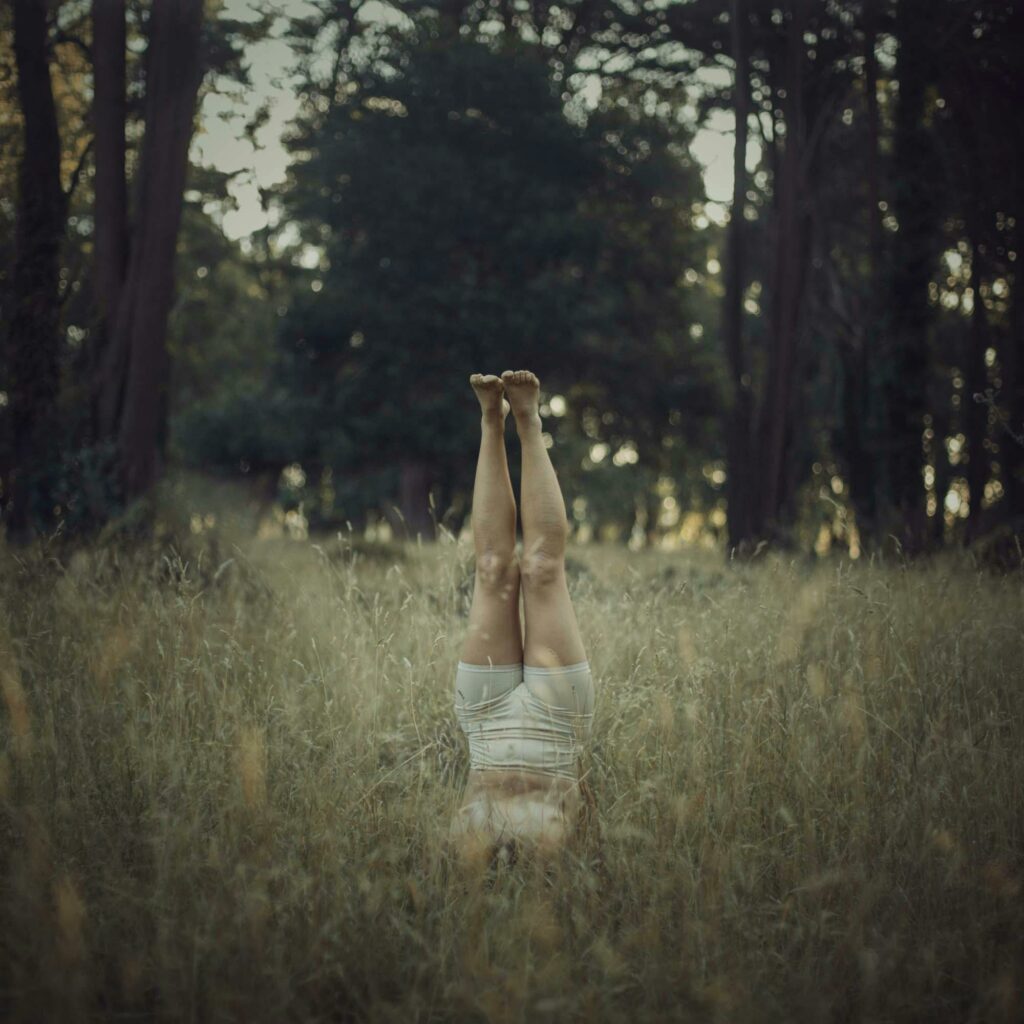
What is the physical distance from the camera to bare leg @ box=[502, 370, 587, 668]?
3.34 m

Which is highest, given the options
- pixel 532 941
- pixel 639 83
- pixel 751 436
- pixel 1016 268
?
pixel 639 83

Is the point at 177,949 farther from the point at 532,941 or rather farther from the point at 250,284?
the point at 250,284

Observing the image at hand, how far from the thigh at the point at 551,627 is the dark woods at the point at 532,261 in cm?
555

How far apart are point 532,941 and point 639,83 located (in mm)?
15734

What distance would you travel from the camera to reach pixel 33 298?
851 cm

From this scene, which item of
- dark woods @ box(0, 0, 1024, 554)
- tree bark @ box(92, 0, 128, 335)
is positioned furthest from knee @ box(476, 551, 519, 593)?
tree bark @ box(92, 0, 128, 335)

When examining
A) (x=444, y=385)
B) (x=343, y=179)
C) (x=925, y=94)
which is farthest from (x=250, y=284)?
(x=925, y=94)

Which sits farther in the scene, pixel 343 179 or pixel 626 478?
pixel 626 478

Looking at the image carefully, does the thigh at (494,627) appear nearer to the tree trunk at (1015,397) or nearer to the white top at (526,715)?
the white top at (526,715)

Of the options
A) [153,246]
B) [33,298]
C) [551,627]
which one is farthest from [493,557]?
[33,298]

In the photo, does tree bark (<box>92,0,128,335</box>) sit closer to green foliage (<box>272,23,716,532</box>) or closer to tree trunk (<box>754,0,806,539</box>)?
green foliage (<box>272,23,716,532</box>)

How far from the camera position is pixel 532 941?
260 centimetres

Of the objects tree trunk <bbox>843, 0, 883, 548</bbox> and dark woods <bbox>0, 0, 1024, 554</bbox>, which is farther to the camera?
tree trunk <bbox>843, 0, 883, 548</bbox>

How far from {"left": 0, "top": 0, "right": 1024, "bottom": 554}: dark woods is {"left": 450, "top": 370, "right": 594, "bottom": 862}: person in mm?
5545
